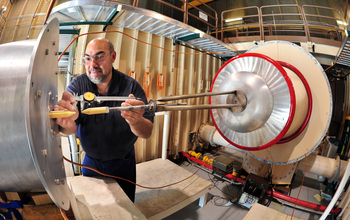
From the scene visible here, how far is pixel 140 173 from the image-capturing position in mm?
2391

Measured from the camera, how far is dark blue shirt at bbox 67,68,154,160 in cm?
125

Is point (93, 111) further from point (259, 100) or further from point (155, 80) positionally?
point (155, 80)

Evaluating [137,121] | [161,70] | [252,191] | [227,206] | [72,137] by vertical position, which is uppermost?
[161,70]

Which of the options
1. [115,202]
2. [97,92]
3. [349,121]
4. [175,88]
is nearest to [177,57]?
[175,88]

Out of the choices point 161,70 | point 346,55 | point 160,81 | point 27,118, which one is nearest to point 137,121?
point 27,118

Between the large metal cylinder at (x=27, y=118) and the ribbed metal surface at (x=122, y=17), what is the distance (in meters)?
1.81

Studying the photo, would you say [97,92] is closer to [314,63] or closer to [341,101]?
[314,63]

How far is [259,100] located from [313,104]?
0.72 m

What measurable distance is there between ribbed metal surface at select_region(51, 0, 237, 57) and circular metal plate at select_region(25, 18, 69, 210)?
179 centimetres

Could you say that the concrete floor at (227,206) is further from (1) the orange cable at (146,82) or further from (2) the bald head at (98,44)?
(2) the bald head at (98,44)

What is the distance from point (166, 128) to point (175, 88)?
1.02 metres

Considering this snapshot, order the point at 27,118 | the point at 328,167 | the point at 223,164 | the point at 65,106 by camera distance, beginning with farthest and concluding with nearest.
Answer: the point at 223,164 → the point at 328,167 → the point at 65,106 → the point at 27,118

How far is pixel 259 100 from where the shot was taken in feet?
3.10

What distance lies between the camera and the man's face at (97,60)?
3.88ft
